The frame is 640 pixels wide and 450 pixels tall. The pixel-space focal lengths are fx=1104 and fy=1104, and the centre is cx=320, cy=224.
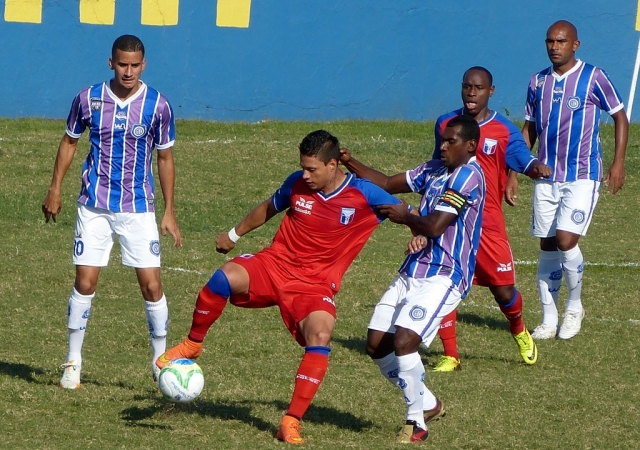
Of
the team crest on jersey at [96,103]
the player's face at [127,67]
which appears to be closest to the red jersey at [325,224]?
the player's face at [127,67]

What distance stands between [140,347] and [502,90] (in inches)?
483

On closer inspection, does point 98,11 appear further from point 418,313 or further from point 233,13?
point 418,313

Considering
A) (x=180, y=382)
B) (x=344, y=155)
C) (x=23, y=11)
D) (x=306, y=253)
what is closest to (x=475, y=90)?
(x=344, y=155)

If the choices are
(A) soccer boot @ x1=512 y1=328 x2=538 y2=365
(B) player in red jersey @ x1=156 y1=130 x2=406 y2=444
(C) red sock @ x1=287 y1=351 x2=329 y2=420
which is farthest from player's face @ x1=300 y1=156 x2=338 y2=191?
(A) soccer boot @ x1=512 y1=328 x2=538 y2=365

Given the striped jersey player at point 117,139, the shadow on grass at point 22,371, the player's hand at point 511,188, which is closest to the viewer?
the striped jersey player at point 117,139

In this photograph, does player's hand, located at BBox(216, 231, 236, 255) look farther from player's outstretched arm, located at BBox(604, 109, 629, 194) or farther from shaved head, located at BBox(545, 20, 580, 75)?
player's outstretched arm, located at BBox(604, 109, 629, 194)

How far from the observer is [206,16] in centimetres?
1858

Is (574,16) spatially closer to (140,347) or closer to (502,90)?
(502,90)

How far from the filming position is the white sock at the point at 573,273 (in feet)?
31.1

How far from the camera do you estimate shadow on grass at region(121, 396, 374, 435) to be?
6809mm

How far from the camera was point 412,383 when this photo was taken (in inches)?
256

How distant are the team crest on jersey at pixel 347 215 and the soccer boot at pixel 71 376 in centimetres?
212

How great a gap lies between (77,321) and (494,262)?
3117 millimetres

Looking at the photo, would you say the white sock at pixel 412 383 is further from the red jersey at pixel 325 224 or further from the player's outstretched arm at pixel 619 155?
the player's outstretched arm at pixel 619 155
